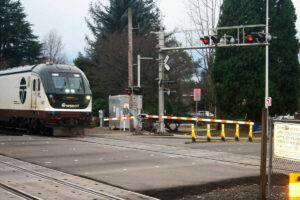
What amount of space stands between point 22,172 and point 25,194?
2.66m

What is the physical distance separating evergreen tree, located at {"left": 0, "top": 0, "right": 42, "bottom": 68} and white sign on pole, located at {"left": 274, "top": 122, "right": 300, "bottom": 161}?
49.9m

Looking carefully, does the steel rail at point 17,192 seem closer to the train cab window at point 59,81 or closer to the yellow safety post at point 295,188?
the yellow safety post at point 295,188

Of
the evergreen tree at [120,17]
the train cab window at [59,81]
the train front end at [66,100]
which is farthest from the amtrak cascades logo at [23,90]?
the evergreen tree at [120,17]

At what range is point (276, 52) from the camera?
3128 cm

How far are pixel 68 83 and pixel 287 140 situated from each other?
1697 centimetres

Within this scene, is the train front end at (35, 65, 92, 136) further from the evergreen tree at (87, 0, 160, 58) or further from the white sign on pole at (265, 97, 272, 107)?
the evergreen tree at (87, 0, 160, 58)

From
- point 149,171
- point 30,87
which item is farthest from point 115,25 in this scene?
point 149,171

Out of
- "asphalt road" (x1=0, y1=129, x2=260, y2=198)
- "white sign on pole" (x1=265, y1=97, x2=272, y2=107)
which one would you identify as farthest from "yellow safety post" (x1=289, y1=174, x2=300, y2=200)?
"white sign on pole" (x1=265, y1=97, x2=272, y2=107)

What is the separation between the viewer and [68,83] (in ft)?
75.5

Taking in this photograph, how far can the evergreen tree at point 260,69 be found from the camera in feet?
102

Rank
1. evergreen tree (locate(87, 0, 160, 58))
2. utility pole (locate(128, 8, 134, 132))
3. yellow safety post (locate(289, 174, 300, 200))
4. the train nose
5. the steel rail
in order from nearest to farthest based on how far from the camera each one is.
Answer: yellow safety post (locate(289, 174, 300, 200))
the steel rail
the train nose
utility pole (locate(128, 8, 134, 132))
evergreen tree (locate(87, 0, 160, 58))

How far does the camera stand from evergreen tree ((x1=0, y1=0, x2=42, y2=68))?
5434 cm

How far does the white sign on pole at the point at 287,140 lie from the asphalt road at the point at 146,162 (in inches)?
98.4

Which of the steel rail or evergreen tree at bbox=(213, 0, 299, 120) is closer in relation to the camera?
the steel rail
